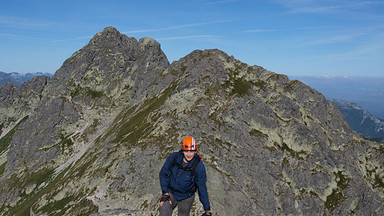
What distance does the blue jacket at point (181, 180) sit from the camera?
11922 millimetres

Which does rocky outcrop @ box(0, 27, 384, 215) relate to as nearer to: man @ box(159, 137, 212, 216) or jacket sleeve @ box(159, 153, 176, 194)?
man @ box(159, 137, 212, 216)

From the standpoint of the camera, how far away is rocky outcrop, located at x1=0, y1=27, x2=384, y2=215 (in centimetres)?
6831

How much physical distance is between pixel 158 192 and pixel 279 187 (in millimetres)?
49343

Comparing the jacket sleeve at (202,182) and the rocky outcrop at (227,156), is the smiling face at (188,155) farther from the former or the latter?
the rocky outcrop at (227,156)

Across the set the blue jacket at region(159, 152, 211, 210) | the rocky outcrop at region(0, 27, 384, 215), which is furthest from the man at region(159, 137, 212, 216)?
the rocky outcrop at region(0, 27, 384, 215)

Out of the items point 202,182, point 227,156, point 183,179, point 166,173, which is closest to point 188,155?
point 183,179

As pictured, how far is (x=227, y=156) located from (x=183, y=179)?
70.2 metres

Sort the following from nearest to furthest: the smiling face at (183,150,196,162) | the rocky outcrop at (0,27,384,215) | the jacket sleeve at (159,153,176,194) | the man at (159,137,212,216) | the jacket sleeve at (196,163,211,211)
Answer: the smiling face at (183,150,196,162) < the man at (159,137,212,216) < the jacket sleeve at (196,163,211,211) < the jacket sleeve at (159,153,176,194) < the rocky outcrop at (0,27,384,215)

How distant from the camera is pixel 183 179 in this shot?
473 inches

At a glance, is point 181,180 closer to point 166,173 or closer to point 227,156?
point 166,173

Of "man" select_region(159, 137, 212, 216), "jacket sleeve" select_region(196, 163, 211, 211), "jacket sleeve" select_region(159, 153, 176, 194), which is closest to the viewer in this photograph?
"man" select_region(159, 137, 212, 216)

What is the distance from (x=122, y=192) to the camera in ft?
213

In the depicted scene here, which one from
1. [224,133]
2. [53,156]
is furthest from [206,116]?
[53,156]

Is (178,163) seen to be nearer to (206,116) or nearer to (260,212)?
(260,212)
